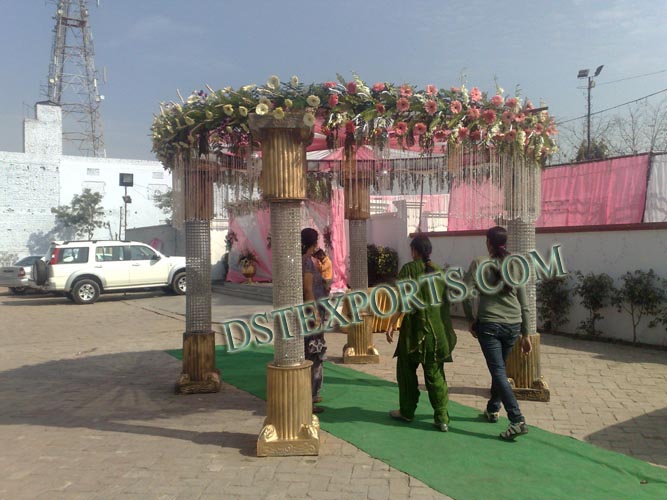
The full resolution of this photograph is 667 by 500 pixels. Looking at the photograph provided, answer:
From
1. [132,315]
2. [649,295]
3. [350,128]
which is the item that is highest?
[350,128]

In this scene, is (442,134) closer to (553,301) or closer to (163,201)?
(553,301)

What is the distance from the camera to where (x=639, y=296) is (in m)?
8.28

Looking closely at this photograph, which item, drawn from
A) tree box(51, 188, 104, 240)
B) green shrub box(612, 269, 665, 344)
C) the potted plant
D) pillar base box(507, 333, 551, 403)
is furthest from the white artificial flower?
tree box(51, 188, 104, 240)

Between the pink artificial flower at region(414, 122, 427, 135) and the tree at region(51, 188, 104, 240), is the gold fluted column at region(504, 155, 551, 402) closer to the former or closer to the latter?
the pink artificial flower at region(414, 122, 427, 135)

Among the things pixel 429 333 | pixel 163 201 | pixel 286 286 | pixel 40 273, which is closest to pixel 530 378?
pixel 429 333

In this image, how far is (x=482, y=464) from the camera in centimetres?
416

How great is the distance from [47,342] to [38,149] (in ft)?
80.2

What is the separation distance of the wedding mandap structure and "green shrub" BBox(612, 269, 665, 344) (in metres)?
3.30

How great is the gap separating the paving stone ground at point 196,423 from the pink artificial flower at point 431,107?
8.77 ft

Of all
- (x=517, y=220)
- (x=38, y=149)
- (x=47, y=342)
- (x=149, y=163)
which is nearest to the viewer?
(x=517, y=220)

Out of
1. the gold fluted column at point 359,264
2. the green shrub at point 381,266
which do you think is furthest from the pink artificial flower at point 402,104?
the green shrub at point 381,266

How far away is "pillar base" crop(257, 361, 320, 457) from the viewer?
4.40 metres

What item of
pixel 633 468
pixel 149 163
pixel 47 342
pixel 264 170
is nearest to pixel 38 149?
pixel 149 163

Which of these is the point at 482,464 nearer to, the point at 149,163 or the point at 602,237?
the point at 602,237
